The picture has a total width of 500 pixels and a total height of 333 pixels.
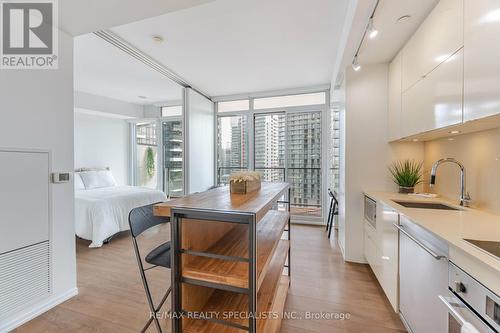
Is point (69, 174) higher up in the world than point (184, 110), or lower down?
lower down

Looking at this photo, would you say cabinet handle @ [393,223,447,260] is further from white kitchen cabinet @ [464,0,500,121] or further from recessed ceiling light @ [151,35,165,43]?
recessed ceiling light @ [151,35,165,43]

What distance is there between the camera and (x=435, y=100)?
69.0 inches

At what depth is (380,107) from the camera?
109 inches

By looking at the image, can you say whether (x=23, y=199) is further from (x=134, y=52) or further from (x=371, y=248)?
(x=371, y=248)

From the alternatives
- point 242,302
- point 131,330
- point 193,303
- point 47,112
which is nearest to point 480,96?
point 242,302

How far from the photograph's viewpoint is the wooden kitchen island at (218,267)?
112 cm

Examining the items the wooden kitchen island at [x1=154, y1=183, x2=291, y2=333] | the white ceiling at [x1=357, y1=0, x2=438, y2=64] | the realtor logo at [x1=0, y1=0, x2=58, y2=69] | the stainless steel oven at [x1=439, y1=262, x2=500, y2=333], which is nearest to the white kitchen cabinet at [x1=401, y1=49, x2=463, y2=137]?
the white ceiling at [x1=357, y1=0, x2=438, y2=64]

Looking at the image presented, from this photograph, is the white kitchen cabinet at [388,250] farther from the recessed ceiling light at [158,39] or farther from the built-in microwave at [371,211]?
the recessed ceiling light at [158,39]

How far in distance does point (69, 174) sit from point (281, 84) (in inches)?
145

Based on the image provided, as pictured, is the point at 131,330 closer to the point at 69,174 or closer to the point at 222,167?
the point at 69,174

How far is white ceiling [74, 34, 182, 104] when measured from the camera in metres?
3.05

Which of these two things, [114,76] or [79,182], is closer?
[114,76]

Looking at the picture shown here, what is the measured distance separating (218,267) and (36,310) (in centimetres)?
187

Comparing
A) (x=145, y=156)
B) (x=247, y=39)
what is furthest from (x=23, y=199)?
(x=145, y=156)
